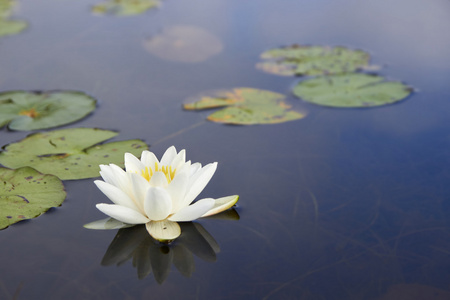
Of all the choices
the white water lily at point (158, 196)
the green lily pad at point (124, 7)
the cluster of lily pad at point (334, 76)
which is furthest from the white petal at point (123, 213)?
the green lily pad at point (124, 7)

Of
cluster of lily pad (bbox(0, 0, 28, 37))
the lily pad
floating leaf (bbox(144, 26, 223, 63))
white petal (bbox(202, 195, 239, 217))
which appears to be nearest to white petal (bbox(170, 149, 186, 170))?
white petal (bbox(202, 195, 239, 217))

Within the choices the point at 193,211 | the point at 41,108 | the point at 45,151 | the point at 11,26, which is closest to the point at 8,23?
the point at 11,26

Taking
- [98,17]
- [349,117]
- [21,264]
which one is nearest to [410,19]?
[349,117]

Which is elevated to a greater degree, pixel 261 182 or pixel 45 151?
pixel 261 182

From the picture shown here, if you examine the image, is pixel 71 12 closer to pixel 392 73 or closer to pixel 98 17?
pixel 98 17

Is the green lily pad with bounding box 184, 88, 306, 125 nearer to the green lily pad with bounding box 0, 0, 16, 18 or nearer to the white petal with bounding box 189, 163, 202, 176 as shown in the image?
the white petal with bounding box 189, 163, 202, 176

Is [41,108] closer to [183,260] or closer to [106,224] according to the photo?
[106,224]

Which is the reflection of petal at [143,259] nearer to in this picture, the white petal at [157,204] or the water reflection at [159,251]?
the water reflection at [159,251]
